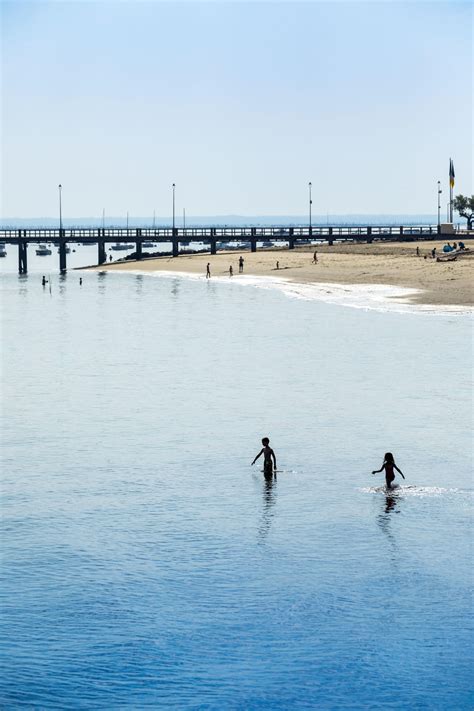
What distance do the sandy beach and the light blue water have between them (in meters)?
31.7

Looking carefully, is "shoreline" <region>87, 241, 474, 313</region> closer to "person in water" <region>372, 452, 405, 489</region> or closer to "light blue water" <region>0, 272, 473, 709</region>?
"light blue water" <region>0, 272, 473, 709</region>

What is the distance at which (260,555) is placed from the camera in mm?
24516

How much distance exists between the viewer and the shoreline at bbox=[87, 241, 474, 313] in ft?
262

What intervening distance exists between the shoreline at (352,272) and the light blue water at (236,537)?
28.5 m

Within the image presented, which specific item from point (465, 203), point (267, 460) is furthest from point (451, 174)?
point (267, 460)

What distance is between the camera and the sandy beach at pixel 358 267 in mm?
83312

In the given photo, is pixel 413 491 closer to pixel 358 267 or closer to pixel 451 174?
pixel 358 267

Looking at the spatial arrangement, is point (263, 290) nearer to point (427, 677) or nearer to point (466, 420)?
point (466, 420)

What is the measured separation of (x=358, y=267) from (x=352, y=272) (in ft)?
9.72

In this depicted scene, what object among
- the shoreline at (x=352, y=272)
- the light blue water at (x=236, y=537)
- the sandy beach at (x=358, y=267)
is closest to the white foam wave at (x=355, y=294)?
the shoreline at (x=352, y=272)

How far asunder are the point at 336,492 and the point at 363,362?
22450mm

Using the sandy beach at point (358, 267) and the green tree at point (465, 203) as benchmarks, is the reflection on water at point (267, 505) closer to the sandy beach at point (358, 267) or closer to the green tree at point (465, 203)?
the sandy beach at point (358, 267)

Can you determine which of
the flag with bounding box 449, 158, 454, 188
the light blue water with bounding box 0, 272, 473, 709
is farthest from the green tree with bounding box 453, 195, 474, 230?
the light blue water with bounding box 0, 272, 473, 709

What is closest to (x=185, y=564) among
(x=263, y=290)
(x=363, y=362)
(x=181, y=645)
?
(x=181, y=645)
